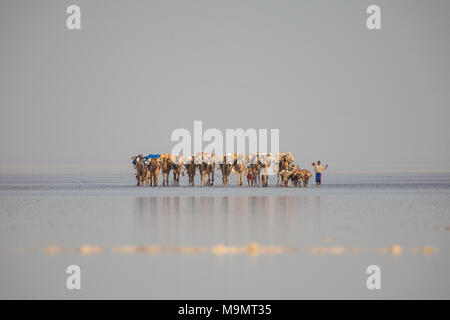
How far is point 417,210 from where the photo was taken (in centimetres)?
1845

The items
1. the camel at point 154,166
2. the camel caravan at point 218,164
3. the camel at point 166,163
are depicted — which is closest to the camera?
the camel caravan at point 218,164

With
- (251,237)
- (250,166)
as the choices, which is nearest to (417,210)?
(251,237)

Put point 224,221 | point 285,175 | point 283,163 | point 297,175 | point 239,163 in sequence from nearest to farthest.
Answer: point 224,221, point 297,175, point 285,175, point 283,163, point 239,163

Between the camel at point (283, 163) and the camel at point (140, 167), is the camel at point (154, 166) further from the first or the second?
the camel at point (283, 163)

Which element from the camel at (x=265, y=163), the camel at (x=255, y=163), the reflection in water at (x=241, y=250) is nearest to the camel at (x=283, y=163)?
the camel at (x=265, y=163)

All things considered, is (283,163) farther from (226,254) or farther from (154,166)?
(226,254)

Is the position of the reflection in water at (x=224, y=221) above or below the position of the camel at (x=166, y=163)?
below

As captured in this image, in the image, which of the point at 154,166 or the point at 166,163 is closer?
the point at 154,166

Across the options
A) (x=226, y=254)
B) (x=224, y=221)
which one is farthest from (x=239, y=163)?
(x=226, y=254)

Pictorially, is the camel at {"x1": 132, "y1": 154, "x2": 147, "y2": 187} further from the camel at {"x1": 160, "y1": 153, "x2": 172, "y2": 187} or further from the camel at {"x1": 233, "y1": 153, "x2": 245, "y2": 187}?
the camel at {"x1": 233, "y1": 153, "x2": 245, "y2": 187}

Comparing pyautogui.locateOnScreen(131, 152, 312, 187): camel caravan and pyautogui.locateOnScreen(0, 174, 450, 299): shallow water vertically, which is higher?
pyautogui.locateOnScreen(131, 152, 312, 187): camel caravan

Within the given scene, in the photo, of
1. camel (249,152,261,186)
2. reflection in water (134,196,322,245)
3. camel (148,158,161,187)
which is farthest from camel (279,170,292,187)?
reflection in water (134,196,322,245)
